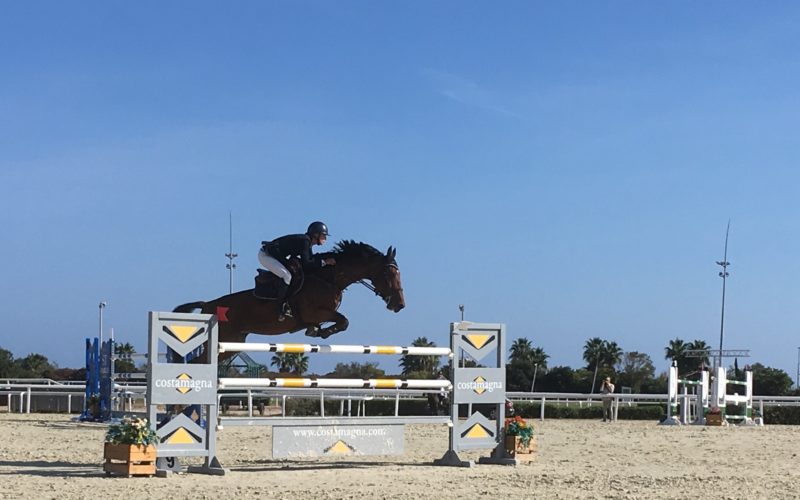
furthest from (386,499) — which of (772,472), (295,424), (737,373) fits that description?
(737,373)

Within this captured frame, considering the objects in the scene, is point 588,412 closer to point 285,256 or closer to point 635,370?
point 285,256

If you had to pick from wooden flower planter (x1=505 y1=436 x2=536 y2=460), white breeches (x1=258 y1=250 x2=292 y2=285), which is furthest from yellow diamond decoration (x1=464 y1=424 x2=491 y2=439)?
white breeches (x1=258 y1=250 x2=292 y2=285)

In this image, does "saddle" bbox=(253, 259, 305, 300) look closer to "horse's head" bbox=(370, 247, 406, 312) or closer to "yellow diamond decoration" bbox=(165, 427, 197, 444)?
"horse's head" bbox=(370, 247, 406, 312)

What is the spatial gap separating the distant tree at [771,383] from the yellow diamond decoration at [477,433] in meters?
40.0

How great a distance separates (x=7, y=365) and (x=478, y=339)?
157ft

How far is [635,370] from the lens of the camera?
69188 millimetres

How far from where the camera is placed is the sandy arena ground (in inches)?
334

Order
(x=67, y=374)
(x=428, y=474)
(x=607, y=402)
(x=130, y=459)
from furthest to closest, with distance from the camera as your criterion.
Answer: (x=67, y=374), (x=607, y=402), (x=428, y=474), (x=130, y=459)

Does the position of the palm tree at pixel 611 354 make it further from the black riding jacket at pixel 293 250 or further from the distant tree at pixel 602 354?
the black riding jacket at pixel 293 250

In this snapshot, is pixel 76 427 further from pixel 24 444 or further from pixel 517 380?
pixel 517 380

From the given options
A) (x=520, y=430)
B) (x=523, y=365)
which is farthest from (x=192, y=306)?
(x=523, y=365)

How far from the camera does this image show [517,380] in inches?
2368

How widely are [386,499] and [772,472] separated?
4.74 metres

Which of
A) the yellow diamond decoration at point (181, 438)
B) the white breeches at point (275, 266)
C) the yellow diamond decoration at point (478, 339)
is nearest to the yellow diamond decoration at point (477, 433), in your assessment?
the yellow diamond decoration at point (478, 339)
